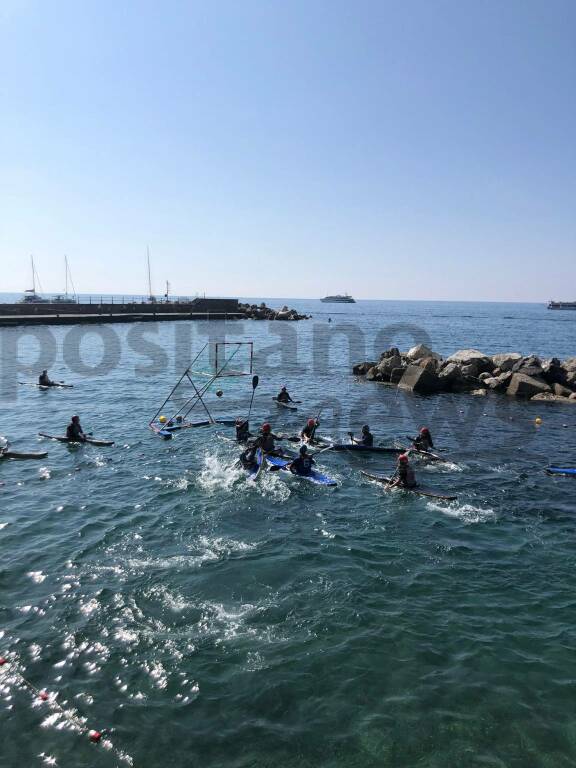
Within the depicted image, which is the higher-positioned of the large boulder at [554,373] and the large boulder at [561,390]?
the large boulder at [554,373]

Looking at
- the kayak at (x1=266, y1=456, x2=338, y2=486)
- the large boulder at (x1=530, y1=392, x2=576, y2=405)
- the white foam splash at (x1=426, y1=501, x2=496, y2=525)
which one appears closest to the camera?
the white foam splash at (x1=426, y1=501, x2=496, y2=525)

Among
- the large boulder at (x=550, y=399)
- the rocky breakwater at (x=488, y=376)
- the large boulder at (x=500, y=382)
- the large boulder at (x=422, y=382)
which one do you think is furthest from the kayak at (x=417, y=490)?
the large boulder at (x=500, y=382)

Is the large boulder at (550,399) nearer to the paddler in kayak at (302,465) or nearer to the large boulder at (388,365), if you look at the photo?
the large boulder at (388,365)


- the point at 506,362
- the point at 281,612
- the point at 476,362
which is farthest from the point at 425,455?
the point at 506,362

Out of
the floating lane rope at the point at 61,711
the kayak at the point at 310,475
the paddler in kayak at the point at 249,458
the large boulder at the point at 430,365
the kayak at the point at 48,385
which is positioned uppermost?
the large boulder at the point at 430,365

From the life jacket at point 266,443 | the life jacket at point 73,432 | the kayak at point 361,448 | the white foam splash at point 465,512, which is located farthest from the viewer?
the kayak at point 361,448

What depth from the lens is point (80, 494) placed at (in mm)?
20297

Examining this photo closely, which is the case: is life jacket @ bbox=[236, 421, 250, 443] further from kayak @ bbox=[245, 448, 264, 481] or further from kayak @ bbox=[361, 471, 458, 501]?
kayak @ bbox=[361, 471, 458, 501]


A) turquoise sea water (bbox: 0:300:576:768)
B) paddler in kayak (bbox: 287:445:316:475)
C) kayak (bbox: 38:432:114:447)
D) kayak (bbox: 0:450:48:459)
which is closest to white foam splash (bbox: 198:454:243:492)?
turquoise sea water (bbox: 0:300:576:768)

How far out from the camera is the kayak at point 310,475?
22031mm

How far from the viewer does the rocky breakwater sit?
42.1 metres

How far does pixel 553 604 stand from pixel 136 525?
12800mm

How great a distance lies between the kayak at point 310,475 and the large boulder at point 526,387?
84.5 ft

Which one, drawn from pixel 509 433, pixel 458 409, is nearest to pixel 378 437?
pixel 509 433
